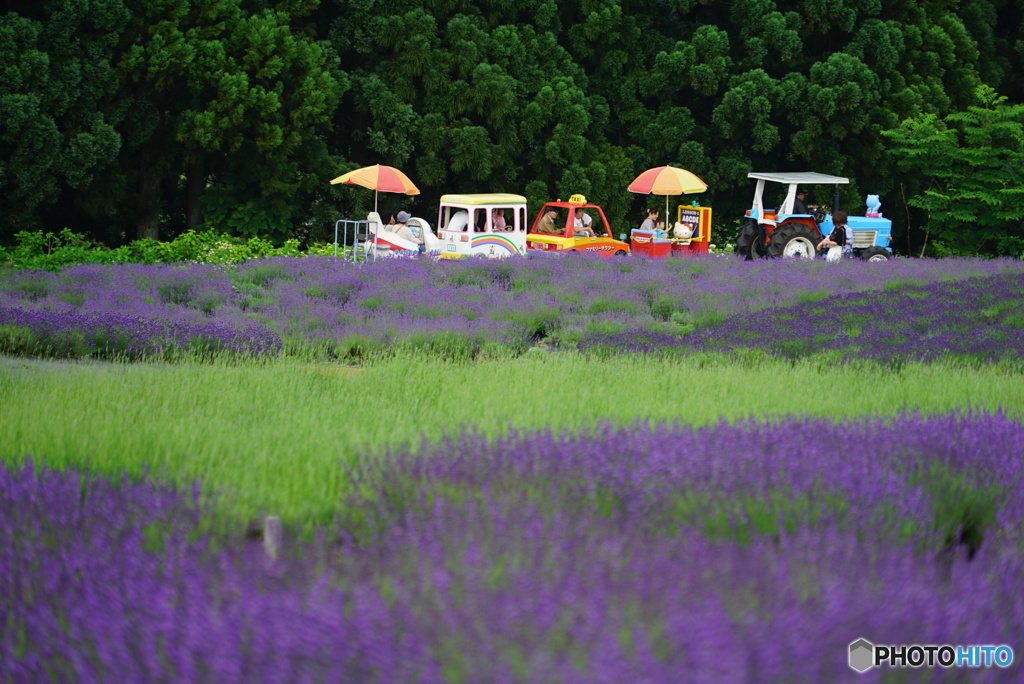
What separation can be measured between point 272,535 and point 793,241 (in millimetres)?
16554

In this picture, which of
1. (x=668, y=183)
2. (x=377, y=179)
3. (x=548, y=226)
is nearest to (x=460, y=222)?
(x=377, y=179)

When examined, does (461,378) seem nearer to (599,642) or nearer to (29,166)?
(599,642)

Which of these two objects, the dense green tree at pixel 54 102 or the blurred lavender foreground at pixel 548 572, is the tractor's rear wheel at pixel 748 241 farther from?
the blurred lavender foreground at pixel 548 572

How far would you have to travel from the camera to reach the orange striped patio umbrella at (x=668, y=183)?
1942 centimetres

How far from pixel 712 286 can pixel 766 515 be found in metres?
9.51

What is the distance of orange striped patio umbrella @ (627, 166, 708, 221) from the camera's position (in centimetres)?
1942

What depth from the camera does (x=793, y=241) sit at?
18375mm

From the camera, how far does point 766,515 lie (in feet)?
11.0

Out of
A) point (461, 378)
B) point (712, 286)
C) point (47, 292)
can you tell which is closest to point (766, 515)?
point (461, 378)

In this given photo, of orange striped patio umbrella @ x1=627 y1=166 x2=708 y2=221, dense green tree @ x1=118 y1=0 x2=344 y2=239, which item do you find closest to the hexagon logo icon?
dense green tree @ x1=118 y1=0 x2=344 y2=239

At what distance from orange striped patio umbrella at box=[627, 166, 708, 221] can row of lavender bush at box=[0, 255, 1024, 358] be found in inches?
166

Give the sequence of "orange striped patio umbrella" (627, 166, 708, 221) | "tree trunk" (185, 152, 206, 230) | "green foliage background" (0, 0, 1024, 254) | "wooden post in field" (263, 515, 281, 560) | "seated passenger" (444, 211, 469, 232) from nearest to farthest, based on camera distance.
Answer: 1. "wooden post in field" (263, 515, 281, 560)
2. "green foliage background" (0, 0, 1024, 254)
3. "seated passenger" (444, 211, 469, 232)
4. "orange striped patio umbrella" (627, 166, 708, 221)
5. "tree trunk" (185, 152, 206, 230)

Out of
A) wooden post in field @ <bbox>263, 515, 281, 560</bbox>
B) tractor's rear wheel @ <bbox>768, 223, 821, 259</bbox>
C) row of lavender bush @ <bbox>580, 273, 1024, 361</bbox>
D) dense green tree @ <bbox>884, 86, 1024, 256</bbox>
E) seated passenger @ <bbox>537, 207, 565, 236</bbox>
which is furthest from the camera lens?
dense green tree @ <bbox>884, 86, 1024, 256</bbox>

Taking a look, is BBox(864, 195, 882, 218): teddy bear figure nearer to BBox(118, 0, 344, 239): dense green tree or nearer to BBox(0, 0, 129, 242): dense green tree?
BBox(118, 0, 344, 239): dense green tree
